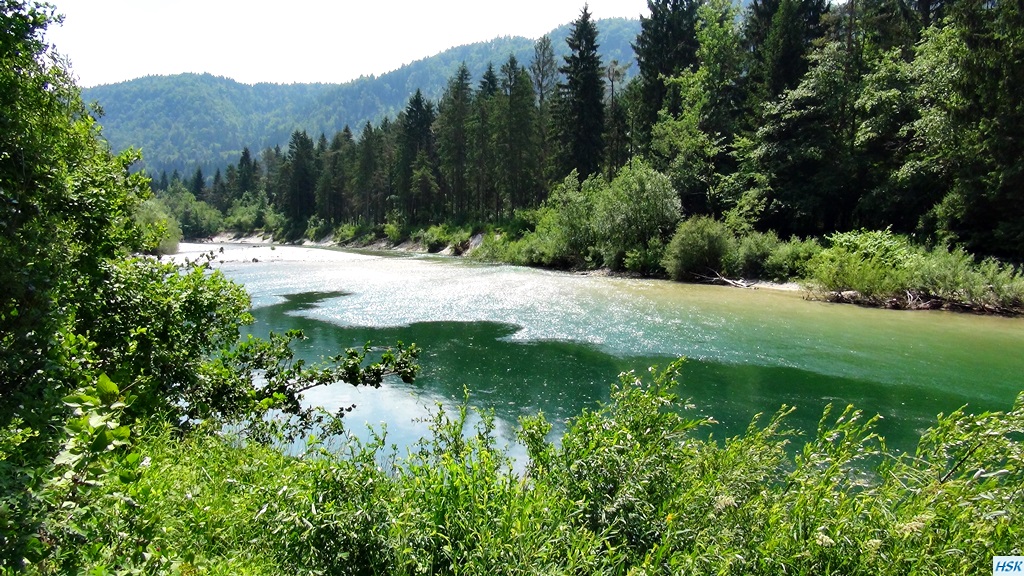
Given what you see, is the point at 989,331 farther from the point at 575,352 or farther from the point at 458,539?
the point at 458,539

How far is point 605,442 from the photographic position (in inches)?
178

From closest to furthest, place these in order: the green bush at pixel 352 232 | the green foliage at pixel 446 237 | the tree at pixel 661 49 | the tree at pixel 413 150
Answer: the tree at pixel 661 49 < the green foliage at pixel 446 237 < the tree at pixel 413 150 < the green bush at pixel 352 232

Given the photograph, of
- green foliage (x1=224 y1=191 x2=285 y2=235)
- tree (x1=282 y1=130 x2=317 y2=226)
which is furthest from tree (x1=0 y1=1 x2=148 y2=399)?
green foliage (x1=224 y1=191 x2=285 y2=235)

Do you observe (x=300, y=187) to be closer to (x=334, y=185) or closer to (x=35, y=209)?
(x=334, y=185)

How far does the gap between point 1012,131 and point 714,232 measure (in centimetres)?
1401

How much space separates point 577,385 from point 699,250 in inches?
916

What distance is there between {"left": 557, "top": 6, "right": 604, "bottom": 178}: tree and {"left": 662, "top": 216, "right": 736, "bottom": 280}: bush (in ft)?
71.1

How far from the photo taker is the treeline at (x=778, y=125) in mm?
24516

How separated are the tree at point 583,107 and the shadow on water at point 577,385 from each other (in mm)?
39855

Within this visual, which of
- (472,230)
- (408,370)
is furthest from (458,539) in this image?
(472,230)

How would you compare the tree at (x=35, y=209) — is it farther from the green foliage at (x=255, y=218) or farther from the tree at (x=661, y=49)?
the green foliage at (x=255, y=218)

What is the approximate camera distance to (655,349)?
1593 cm

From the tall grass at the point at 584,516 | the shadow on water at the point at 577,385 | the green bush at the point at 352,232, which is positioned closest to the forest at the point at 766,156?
the green bush at the point at 352,232

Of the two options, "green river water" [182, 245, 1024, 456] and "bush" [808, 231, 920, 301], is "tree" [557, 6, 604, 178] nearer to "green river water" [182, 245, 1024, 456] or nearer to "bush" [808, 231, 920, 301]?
"green river water" [182, 245, 1024, 456]
